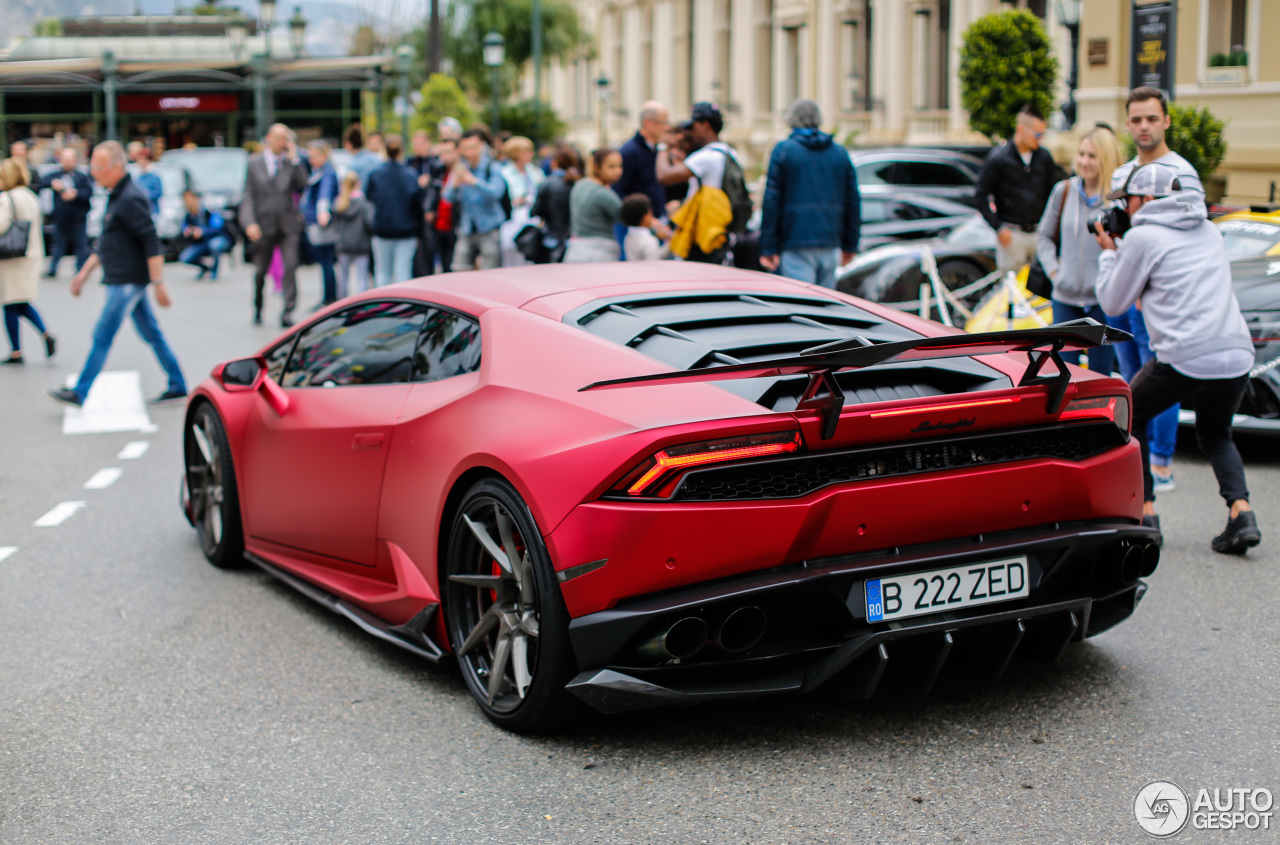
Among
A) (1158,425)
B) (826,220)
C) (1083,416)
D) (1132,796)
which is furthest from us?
(826,220)

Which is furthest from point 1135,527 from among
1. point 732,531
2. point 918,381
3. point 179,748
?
point 179,748

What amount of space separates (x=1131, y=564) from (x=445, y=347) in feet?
7.39

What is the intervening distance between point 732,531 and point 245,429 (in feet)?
9.40

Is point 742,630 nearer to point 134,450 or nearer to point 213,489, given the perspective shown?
point 213,489

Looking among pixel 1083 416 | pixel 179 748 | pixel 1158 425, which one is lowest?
pixel 179 748

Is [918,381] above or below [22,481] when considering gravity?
above

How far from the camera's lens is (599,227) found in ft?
34.1

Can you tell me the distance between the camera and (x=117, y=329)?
1038 cm

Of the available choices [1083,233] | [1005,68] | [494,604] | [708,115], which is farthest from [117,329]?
[1005,68]

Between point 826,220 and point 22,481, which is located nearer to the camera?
point 22,481

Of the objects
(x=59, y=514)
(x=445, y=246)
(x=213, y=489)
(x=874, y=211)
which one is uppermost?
(x=874, y=211)

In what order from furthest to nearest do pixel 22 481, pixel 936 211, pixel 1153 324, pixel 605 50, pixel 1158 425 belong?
pixel 605 50, pixel 936 211, pixel 22 481, pixel 1158 425, pixel 1153 324

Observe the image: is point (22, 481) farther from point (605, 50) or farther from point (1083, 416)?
point (605, 50)

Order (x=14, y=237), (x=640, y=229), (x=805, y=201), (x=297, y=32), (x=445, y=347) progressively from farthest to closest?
(x=297, y=32)
(x=14, y=237)
(x=640, y=229)
(x=805, y=201)
(x=445, y=347)
